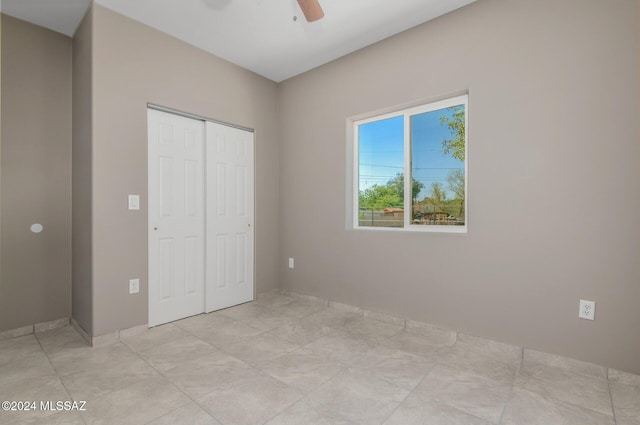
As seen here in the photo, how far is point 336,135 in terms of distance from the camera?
11.0ft

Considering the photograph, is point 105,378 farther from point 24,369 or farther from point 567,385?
point 567,385

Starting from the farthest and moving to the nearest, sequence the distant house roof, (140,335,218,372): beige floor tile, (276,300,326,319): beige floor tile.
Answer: (276,300,326,319): beige floor tile, the distant house roof, (140,335,218,372): beige floor tile

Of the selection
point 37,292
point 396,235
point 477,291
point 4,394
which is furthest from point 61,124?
point 477,291

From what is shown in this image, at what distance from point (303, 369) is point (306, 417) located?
49 centimetres

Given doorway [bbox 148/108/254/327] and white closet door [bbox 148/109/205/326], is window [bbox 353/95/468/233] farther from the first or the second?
white closet door [bbox 148/109/205/326]

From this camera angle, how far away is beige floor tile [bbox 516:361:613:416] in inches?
67.4

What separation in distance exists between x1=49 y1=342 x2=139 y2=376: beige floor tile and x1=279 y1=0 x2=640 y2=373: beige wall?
205 cm

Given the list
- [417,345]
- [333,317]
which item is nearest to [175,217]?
[333,317]

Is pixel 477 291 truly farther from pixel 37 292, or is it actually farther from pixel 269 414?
pixel 37 292

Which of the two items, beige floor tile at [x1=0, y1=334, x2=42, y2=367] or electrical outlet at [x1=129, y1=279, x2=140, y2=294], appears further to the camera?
electrical outlet at [x1=129, y1=279, x2=140, y2=294]

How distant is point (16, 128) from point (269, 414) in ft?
9.99

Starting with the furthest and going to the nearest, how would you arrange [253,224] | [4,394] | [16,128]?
[253,224]
[16,128]
[4,394]

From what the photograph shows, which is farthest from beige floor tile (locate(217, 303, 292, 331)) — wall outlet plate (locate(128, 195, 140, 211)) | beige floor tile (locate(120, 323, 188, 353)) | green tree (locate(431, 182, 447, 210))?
green tree (locate(431, 182, 447, 210))

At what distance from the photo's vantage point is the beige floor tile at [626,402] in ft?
5.20
